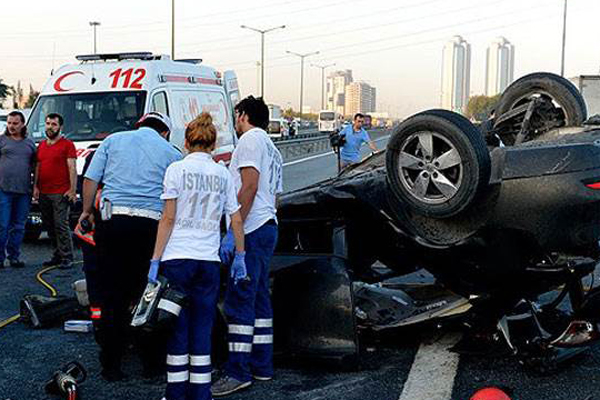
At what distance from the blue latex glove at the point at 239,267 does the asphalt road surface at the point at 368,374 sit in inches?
28.2

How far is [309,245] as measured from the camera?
652 cm

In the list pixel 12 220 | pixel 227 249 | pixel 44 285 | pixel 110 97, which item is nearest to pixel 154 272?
pixel 227 249

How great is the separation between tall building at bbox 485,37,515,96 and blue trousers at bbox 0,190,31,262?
178 meters

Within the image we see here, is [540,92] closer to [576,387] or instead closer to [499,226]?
[499,226]

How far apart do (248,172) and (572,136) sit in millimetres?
2058

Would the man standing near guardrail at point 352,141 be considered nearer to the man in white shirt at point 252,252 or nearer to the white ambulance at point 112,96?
the white ambulance at point 112,96

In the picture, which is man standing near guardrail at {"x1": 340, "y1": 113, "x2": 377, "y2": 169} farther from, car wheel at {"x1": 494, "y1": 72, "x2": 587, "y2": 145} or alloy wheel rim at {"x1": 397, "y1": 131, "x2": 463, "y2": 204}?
alloy wheel rim at {"x1": 397, "y1": 131, "x2": 463, "y2": 204}

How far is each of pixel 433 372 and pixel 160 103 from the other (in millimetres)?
7703

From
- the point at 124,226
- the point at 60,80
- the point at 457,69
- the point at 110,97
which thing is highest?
the point at 457,69

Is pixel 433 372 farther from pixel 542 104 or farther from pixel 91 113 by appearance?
pixel 91 113

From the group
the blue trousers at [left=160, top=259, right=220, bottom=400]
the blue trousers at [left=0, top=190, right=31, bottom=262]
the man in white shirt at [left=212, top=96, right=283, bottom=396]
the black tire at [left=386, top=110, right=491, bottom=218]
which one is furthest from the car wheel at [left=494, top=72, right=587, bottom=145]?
the blue trousers at [left=0, top=190, right=31, bottom=262]

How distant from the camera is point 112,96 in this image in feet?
40.1

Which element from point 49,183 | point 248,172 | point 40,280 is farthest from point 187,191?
point 49,183

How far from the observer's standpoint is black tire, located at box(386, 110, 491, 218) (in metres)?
5.05
